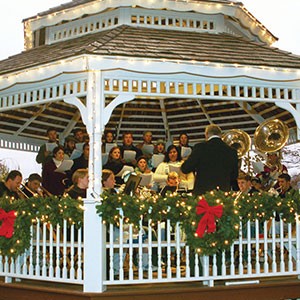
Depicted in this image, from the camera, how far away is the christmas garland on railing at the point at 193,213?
328 inches

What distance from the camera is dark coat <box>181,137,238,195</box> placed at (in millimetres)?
8797

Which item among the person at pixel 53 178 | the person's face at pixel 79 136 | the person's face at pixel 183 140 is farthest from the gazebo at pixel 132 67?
the person's face at pixel 183 140

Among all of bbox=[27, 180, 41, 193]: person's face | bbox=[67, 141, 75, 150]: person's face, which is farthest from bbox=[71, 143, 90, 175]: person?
bbox=[27, 180, 41, 193]: person's face

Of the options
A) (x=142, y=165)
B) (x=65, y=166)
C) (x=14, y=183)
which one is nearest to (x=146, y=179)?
(x=142, y=165)

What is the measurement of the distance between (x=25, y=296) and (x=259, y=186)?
5703mm

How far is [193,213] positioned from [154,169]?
4672mm

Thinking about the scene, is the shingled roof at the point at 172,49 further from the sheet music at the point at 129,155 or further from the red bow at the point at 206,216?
the sheet music at the point at 129,155

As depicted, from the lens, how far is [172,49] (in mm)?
9383

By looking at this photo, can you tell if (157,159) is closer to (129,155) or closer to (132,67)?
(129,155)

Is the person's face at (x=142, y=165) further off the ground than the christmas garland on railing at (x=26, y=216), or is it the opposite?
the person's face at (x=142, y=165)

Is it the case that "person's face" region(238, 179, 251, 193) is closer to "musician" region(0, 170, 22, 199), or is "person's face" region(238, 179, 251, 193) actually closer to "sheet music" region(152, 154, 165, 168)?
"sheet music" region(152, 154, 165, 168)

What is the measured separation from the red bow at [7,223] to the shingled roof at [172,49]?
2338 millimetres

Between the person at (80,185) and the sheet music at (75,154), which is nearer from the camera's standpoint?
the person at (80,185)

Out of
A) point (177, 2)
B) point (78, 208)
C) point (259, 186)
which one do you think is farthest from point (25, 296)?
point (177, 2)
